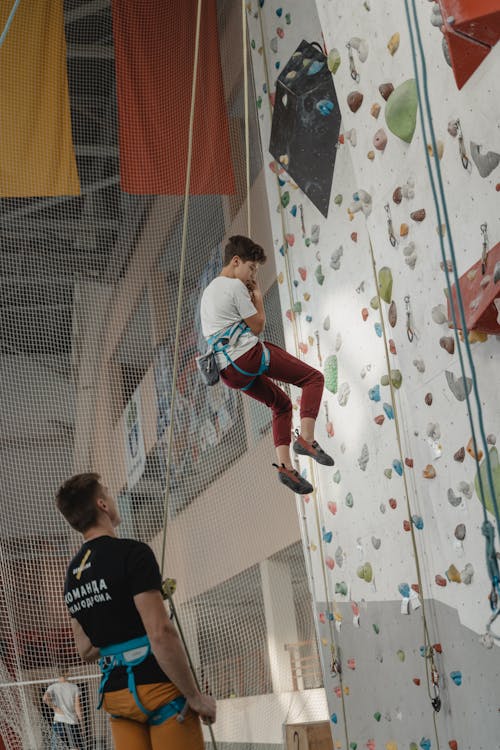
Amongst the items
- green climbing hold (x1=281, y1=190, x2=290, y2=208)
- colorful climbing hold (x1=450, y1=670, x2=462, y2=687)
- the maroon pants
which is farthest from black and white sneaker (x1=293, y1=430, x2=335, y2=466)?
green climbing hold (x1=281, y1=190, x2=290, y2=208)

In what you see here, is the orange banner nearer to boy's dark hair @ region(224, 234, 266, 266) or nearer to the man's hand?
boy's dark hair @ region(224, 234, 266, 266)

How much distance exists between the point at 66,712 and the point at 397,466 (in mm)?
3379

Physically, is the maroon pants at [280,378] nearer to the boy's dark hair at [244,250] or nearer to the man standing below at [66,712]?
the boy's dark hair at [244,250]

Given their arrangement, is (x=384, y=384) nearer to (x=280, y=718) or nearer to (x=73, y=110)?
(x=280, y=718)

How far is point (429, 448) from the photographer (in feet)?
9.86

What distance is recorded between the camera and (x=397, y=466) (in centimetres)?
336

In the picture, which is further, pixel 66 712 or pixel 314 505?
pixel 66 712

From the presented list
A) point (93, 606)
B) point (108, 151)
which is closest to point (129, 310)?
point (108, 151)

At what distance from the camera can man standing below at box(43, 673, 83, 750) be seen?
5.43 metres

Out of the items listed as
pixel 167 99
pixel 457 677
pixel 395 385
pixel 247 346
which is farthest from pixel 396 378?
pixel 167 99

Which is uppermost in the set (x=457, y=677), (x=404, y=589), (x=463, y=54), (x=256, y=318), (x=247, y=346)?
(x=463, y=54)

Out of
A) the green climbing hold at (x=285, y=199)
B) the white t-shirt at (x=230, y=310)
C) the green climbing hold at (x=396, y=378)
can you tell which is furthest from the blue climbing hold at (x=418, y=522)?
the green climbing hold at (x=285, y=199)

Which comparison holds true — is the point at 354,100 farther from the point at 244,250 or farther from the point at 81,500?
the point at 81,500

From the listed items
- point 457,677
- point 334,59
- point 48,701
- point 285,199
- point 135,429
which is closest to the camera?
point 457,677
